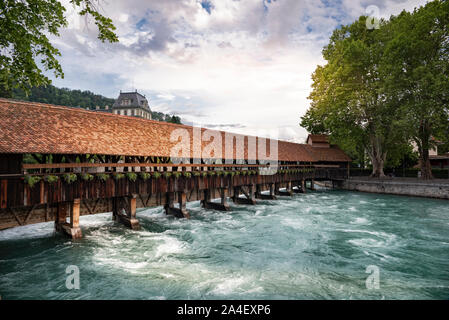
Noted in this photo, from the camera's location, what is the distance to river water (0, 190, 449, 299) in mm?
6258

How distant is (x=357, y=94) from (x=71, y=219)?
26.3m

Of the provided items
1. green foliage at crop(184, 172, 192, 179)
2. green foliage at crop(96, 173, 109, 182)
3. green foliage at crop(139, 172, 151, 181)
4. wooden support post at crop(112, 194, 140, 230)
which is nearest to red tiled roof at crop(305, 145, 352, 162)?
green foliage at crop(184, 172, 192, 179)

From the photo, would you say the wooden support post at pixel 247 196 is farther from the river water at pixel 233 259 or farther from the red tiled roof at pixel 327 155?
the red tiled roof at pixel 327 155

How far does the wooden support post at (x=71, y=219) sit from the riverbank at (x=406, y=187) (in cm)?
2552

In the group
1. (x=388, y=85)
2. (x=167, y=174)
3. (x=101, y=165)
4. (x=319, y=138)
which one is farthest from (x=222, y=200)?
(x=319, y=138)

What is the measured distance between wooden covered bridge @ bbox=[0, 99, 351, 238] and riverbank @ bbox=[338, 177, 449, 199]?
13880mm

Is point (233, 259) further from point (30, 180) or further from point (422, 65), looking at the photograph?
point (422, 65)

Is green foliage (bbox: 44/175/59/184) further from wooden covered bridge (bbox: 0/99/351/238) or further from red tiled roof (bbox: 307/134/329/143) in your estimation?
red tiled roof (bbox: 307/134/329/143)

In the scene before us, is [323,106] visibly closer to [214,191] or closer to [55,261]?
[214,191]

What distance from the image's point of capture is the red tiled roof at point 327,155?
27.8 metres

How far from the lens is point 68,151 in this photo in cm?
912

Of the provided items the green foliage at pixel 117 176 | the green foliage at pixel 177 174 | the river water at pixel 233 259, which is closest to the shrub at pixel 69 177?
the green foliage at pixel 117 176

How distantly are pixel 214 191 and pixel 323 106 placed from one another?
682 inches
